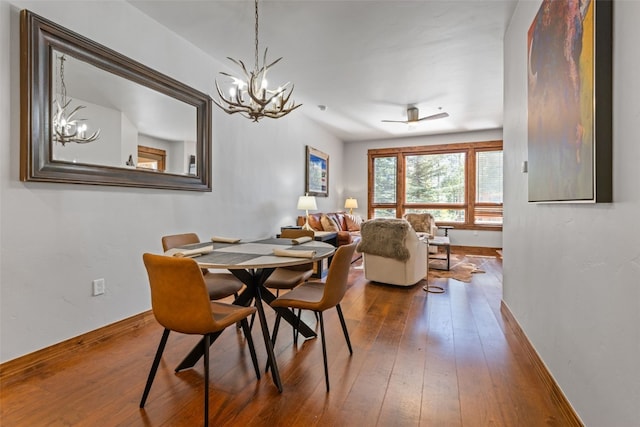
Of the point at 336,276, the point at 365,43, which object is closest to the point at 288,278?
the point at 336,276

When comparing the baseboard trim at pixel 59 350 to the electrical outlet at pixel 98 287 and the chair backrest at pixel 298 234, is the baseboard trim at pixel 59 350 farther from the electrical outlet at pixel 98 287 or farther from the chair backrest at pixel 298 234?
the chair backrest at pixel 298 234

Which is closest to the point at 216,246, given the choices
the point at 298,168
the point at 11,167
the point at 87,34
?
the point at 11,167

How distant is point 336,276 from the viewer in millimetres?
1791

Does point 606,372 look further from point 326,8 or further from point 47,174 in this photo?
point 47,174

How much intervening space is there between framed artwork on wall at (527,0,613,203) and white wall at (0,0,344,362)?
2.94 m

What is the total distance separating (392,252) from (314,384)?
2.19 meters

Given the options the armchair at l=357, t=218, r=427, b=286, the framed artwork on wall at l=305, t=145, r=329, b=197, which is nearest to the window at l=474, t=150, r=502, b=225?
the framed artwork on wall at l=305, t=145, r=329, b=197

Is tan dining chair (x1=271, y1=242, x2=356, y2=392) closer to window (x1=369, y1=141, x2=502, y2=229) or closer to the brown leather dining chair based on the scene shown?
the brown leather dining chair

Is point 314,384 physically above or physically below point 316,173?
below

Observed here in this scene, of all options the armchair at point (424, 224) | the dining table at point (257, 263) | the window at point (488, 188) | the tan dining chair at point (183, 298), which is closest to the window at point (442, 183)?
the window at point (488, 188)

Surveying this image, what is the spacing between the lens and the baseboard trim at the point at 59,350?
5.96 feet

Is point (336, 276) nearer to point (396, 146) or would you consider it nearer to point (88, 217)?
point (88, 217)

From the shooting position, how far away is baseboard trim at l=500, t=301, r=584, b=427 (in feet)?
4.67

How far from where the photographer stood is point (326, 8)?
253 cm
